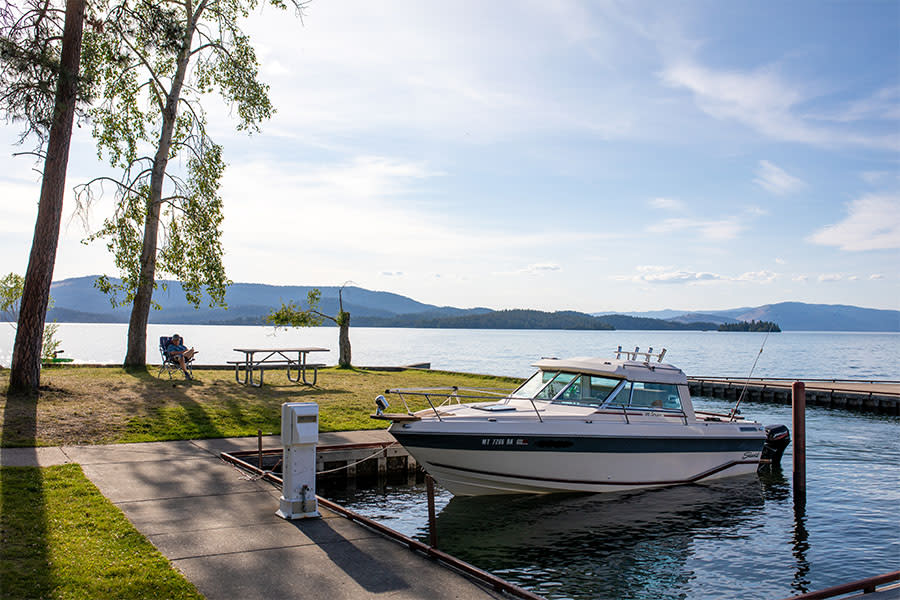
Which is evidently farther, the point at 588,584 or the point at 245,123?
the point at 245,123

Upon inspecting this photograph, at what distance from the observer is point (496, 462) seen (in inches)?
446

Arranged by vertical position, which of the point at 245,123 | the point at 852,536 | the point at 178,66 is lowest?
the point at 852,536

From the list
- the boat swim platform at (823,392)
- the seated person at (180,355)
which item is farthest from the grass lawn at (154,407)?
the boat swim platform at (823,392)

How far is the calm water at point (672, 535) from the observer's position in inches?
336

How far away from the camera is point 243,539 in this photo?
6734 mm

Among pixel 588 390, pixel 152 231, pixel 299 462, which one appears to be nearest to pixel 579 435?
pixel 588 390

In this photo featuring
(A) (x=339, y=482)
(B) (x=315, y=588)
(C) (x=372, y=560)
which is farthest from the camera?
(A) (x=339, y=482)

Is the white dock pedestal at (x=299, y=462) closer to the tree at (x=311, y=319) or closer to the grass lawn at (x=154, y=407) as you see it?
the grass lawn at (x=154, y=407)

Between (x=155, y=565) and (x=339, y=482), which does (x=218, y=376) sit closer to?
(x=339, y=482)

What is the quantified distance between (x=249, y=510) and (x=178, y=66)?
19572 mm

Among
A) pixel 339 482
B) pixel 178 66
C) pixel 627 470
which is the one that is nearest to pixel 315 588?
pixel 339 482

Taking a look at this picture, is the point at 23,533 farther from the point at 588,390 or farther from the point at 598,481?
the point at 588,390

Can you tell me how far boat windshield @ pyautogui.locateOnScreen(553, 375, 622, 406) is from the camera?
1273 centimetres

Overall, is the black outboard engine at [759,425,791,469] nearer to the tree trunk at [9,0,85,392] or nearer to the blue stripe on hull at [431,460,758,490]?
the blue stripe on hull at [431,460,758,490]
